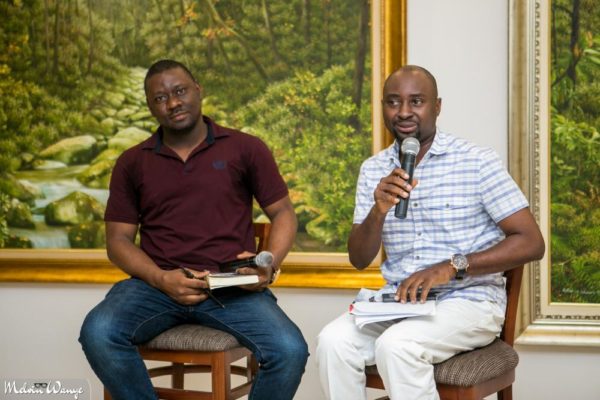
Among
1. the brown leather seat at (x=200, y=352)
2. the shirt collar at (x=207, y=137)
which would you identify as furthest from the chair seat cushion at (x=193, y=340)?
the shirt collar at (x=207, y=137)

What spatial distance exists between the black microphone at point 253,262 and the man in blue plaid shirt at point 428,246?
31cm

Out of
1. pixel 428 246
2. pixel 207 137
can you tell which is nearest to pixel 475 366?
pixel 428 246

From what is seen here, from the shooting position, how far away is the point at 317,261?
376cm

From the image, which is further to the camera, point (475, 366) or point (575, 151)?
point (575, 151)

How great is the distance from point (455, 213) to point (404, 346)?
483mm

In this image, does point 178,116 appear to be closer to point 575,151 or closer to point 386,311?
point 386,311

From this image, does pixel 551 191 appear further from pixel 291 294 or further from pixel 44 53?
pixel 44 53

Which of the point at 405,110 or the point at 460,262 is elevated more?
the point at 405,110

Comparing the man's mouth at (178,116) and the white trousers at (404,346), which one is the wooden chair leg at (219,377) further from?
the man's mouth at (178,116)

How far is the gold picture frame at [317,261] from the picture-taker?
3607 millimetres

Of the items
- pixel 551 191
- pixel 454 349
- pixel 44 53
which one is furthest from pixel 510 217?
pixel 44 53

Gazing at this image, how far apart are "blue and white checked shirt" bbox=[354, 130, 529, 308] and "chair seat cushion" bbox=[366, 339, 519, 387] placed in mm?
158

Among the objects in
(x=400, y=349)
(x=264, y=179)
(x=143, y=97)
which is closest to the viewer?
(x=400, y=349)

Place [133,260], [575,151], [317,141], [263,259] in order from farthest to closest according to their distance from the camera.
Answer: [317,141] → [575,151] → [133,260] → [263,259]
